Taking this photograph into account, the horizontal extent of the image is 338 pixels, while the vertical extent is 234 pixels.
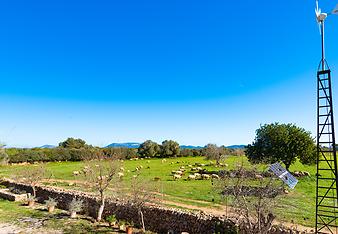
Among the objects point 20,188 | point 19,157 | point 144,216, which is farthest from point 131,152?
point 144,216

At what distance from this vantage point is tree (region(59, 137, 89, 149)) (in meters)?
80.0

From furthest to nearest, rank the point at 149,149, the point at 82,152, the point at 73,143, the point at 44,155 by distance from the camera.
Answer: the point at 73,143 < the point at 149,149 < the point at 82,152 < the point at 44,155

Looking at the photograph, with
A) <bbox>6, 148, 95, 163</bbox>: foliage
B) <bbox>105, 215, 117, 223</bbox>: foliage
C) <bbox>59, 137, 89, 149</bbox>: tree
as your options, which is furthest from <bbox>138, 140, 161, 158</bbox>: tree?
<bbox>105, 215, 117, 223</bbox>: foliage

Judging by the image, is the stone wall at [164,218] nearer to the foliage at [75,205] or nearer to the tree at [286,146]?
the foliage at [75,205]

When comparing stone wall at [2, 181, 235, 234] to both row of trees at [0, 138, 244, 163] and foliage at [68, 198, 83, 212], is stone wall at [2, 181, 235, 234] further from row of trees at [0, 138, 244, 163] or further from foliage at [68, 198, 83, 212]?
row of trees at [0, 138, 244, 163]

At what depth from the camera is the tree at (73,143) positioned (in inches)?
3150

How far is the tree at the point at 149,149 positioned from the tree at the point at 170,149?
60.0 inches

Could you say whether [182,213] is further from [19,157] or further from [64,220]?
[19,157]

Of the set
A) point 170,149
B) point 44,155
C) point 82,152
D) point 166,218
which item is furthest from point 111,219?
point 170,149

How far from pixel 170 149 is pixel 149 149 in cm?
593

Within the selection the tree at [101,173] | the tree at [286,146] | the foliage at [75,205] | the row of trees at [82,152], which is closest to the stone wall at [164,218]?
the foliage at [75,205]

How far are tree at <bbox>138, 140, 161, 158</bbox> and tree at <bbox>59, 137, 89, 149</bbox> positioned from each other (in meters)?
16.6

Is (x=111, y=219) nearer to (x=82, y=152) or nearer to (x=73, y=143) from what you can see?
(x=82, y=152)

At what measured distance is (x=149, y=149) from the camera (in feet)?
250
